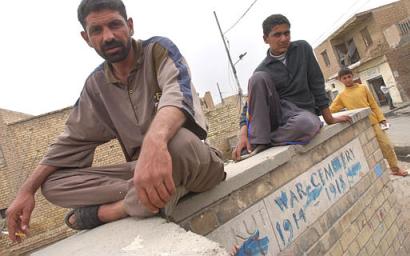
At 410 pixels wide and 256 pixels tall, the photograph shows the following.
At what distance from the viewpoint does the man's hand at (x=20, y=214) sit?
5.82ft

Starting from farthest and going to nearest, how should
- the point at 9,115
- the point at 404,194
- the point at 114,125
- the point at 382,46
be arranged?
the point at 382,46, the point at 9,115, the point at 404,194, the point at 114,125

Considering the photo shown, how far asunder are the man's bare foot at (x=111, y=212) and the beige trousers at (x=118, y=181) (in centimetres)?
4

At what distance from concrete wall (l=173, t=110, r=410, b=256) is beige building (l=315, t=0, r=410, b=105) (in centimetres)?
1969

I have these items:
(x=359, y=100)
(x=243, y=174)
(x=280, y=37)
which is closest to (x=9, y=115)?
(x=359, y=100)

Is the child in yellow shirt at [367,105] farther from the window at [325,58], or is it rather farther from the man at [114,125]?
the window at [325,58]

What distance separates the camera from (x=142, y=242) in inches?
48.1

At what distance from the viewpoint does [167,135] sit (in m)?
1.26

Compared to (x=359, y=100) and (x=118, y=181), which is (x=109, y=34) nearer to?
(x=118, y=181)

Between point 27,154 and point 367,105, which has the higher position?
point 27,154

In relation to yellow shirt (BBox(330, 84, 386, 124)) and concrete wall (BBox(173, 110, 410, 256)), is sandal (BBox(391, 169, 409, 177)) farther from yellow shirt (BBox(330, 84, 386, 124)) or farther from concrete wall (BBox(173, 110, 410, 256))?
concrete wall (BBox(173, 110, 410, 256))

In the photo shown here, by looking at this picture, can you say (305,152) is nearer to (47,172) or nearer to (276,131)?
(276,131)

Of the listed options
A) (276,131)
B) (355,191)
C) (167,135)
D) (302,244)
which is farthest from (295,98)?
(167,135)

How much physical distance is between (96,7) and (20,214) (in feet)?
3.72

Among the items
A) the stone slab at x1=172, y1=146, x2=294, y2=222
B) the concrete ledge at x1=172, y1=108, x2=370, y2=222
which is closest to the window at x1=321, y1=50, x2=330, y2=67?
the concrete ledge at x1=172, y1=108, x2=370, y2=222
